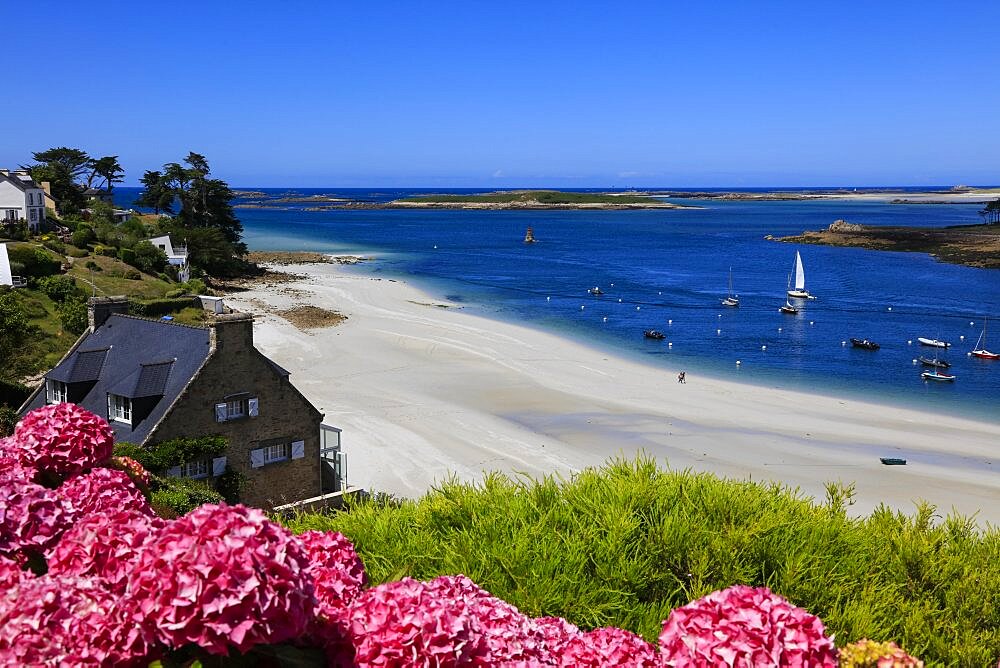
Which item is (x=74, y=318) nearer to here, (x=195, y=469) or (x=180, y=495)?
(x=195, y=469)

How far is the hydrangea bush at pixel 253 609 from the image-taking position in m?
3.05

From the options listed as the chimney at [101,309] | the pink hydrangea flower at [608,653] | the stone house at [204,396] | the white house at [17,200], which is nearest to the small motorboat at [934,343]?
the stone house at [204,396]

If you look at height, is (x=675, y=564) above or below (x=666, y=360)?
above

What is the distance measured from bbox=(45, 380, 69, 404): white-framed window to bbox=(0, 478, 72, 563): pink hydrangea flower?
20.9 metres

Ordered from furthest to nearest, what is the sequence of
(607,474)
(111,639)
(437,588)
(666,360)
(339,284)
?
(339,284) < (666,360) < (607,474) < (437,588) < (111,639)

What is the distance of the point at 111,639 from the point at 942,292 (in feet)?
328

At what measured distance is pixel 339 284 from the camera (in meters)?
87.2

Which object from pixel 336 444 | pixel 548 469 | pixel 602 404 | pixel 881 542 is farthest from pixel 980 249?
pixel 881 542

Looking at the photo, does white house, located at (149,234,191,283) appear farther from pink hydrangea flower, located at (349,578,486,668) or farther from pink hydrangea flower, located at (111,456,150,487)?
pink hydrangea flower, located at (349,578,486,668)

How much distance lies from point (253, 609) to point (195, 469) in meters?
20.3

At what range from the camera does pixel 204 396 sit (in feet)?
71.7

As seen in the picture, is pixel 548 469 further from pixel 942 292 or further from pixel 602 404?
pixel 942 292

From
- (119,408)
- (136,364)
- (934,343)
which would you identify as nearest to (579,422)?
(136,364)

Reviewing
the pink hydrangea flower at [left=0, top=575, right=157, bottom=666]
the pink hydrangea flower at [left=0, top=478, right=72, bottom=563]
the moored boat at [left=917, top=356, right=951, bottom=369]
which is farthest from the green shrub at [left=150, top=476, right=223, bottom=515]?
the moored boat at [left=917, top=356, right=951, bottom=369]
